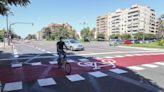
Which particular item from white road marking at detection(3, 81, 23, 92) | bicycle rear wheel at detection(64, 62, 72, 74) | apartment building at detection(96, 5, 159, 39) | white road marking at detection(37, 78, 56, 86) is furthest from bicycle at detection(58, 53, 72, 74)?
apartment building at detection(96, 5, 159, 39)

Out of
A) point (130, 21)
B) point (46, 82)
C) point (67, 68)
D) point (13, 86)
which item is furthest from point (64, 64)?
point (130, 21)

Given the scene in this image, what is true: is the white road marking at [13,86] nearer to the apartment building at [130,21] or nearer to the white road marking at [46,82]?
the white road marking at [46,82]

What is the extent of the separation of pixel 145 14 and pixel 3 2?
472 feet

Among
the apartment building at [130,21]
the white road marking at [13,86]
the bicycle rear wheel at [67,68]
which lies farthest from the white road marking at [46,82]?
the apartment building at [130,21]

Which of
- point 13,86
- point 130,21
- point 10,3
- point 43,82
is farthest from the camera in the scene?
point 130,21

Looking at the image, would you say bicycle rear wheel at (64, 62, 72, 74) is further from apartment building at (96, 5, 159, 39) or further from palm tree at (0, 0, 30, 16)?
apartment building at (96, 5, 159, 39)

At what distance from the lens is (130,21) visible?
6053 inches

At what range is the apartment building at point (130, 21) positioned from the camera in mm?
143150

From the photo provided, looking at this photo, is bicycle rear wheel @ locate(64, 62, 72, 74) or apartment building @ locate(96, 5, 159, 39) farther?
Result: apartment building @ locate(96, 5, 159, 39)

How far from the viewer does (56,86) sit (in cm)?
830

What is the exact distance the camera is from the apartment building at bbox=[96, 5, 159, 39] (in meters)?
143

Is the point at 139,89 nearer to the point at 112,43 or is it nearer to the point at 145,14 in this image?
the point at 112,43

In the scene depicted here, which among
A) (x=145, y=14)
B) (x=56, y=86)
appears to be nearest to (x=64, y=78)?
(x=56, y=86)

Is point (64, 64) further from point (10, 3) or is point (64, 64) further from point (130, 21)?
point (130, 21)
